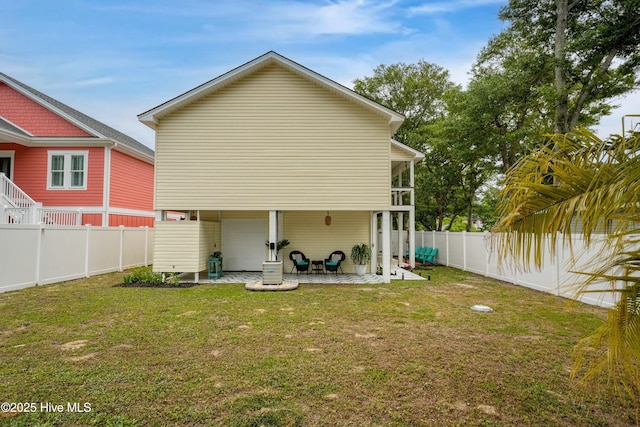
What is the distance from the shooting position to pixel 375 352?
4.65 m

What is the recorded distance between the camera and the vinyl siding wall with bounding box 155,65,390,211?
1070 cm

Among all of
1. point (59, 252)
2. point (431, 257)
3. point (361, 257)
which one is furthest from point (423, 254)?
point (59, 252)

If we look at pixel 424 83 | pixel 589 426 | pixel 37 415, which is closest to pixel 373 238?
pixel 589 426

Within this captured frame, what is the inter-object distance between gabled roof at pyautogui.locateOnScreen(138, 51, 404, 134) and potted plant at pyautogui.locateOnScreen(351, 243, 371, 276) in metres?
4.41

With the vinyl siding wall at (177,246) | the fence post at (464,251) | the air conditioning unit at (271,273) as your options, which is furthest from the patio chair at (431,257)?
the vinyl siding wall at (177,246)

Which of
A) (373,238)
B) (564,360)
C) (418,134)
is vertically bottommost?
(564,360)

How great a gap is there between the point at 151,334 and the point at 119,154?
12.6 meters

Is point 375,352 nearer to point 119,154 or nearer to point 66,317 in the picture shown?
point 66,317

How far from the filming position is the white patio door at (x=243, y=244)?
43.2 feet

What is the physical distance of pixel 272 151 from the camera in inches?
425

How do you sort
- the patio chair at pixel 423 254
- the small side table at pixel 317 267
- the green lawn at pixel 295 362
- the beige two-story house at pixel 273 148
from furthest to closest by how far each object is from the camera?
the patio chair at pixel 423 254 → the small side table at pixel 317 267 → the beige two-story house at pixel 273 148 → the green lawn at pixel 295 362

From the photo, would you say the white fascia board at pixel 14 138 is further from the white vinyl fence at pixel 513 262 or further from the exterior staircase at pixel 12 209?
the white vinyl fence at pixel 513 262

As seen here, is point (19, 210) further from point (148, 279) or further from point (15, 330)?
point (15, 330)

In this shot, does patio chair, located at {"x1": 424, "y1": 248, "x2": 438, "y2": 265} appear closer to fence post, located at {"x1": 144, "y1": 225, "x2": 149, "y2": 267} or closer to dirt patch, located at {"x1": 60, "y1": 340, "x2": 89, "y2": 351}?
fence post, located at {"x1": 144, "y1": 225, "x2": 149, "y2": 267}
